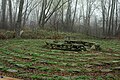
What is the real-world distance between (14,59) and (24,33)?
1025cm

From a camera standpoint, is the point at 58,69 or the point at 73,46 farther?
the point at 73,46

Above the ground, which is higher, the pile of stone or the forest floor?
the pile of stone

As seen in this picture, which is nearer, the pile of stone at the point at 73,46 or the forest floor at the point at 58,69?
the forest floor at the point at 58,69

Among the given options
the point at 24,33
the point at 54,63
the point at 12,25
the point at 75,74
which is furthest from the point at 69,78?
the point at 12,25

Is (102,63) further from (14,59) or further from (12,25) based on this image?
(12,25)

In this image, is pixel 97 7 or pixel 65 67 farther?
pixel 97 7

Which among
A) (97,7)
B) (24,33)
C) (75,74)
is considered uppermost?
(97,7)

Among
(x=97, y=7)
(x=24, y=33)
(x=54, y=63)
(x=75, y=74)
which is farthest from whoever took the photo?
(x=97, y=7)

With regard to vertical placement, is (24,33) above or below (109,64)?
above

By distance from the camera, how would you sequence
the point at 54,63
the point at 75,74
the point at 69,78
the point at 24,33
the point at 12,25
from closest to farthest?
the point at 69,78 → the point at 75,74 → the point at 54,63 → the point at 24,33 → the point at 12,25

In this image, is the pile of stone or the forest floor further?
the pile of stone

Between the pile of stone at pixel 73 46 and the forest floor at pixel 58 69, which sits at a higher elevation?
the pile of stone at pixel 73 46

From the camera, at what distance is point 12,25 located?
21734mm

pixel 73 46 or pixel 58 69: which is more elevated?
pixel 73 46
